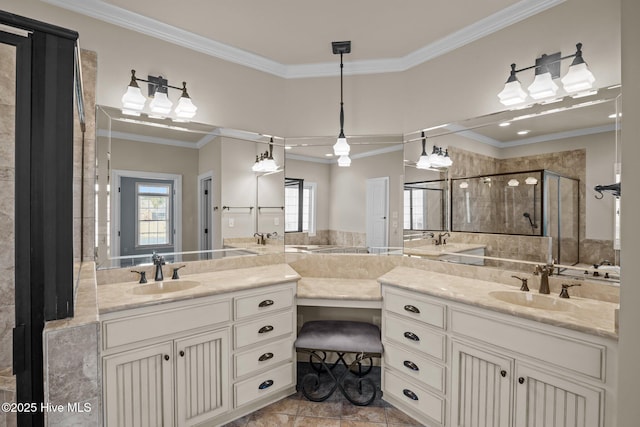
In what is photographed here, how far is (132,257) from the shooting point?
211cm

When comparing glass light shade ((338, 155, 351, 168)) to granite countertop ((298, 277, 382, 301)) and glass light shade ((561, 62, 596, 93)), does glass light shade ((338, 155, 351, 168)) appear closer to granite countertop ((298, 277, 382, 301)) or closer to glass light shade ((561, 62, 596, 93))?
granite countertop ((298, 277, 382, 301))

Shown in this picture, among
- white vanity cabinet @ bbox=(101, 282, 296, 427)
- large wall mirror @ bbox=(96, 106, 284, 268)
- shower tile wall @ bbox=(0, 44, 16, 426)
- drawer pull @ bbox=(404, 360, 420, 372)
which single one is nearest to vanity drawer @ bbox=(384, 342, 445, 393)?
drawer pull @ bbox=(404, 360, 420, 372)

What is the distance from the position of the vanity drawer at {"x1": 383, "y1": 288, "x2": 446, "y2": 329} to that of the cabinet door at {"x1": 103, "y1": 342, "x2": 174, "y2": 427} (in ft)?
4.57

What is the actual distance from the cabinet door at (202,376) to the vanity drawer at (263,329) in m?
0.09

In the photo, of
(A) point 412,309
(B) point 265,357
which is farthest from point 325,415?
(A) point 412,309

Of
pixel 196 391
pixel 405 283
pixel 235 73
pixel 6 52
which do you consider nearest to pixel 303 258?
pixel 405 283

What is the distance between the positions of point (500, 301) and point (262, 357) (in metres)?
1.51

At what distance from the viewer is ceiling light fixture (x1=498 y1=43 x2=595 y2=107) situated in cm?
175

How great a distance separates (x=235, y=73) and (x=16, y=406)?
2.46 m

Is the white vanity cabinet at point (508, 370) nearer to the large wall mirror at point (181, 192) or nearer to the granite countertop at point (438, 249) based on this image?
the granite countertop at point (438, 249)

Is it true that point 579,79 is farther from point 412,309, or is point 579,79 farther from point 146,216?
point 146,216

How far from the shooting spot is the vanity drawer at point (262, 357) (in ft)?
6.52

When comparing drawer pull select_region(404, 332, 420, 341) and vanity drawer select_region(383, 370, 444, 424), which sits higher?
drawer pull select_region(404, 332, 420, 341)

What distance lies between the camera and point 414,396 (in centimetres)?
201
